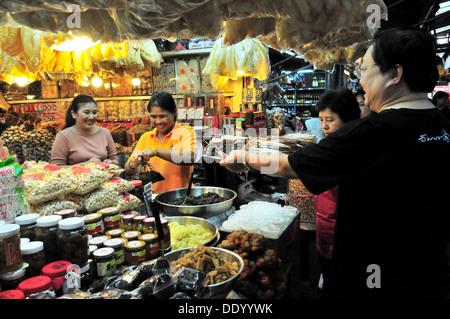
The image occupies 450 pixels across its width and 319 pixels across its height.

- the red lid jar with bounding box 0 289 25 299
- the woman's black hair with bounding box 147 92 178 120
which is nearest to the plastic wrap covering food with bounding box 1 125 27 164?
the woman's black hair with bounding box 147 92 178 120

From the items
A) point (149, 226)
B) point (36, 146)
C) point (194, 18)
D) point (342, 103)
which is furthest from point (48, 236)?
point (36, 146)

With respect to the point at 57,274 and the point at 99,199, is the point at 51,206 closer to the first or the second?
the point at 99,199

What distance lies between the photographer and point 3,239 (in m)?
0.84

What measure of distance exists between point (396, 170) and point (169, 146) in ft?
6.17

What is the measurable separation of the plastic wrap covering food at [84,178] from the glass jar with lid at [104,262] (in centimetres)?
62

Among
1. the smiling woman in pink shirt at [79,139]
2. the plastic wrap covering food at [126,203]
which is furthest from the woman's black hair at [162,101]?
the plastic wrap covering food at [126,203]

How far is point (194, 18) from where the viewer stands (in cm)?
115

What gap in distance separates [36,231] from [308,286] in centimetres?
210

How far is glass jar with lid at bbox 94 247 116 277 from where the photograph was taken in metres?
1.02

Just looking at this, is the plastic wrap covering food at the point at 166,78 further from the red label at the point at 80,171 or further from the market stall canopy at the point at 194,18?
the market stall canopy at the point at 194,18

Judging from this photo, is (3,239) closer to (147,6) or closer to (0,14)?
(0,14)

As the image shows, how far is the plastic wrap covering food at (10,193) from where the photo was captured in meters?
1.12

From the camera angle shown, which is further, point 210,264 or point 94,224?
point 94,224
